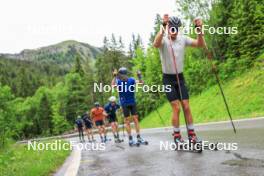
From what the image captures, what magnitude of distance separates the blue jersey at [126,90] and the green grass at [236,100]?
1102cm

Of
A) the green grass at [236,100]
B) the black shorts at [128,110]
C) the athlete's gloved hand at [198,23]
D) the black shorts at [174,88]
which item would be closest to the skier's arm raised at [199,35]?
the athlete's gloved hand at [198,23]

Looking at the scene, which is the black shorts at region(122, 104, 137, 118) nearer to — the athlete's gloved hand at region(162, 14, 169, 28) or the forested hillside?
the forested hillside

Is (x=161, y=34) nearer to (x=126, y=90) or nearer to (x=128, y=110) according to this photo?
(x=126, y=90)

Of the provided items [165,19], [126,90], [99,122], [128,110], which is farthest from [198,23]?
[99,122]

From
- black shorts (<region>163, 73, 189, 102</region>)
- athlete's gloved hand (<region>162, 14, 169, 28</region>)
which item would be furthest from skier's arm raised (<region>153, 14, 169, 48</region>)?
black shorts (<region>163, 73, 189, 102</region>)

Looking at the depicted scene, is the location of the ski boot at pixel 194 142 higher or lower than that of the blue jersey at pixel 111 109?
lower

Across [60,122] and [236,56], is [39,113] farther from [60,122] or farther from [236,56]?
[236,56]

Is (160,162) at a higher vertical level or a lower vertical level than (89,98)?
lower

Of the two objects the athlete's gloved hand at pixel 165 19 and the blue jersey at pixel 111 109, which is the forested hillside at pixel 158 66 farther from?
the athlete's gloved hand at pixel 165 19

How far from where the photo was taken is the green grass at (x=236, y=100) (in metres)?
24.2

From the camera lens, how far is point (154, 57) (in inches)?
2352

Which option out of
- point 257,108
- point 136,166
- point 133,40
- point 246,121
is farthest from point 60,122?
point 136,166

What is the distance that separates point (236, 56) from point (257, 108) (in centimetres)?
1474

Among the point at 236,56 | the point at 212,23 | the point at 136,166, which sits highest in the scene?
the point at 212,23
